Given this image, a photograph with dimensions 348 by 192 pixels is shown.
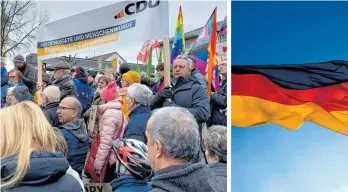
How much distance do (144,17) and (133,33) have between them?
19cm

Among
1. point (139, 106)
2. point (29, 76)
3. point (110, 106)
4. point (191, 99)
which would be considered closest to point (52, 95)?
point (110, 106)

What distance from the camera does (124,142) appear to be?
2.68 meters

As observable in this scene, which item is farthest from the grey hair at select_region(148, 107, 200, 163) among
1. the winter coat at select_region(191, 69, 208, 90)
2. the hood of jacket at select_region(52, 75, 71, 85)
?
the hood of jacket at select_region(52, 75, 71, 85)

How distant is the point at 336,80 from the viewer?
7.46 ft

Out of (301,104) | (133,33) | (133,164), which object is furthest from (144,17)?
(301,104)

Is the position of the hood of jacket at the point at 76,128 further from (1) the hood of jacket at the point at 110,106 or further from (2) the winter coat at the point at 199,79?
(2) the winter coat at the point at 199,79

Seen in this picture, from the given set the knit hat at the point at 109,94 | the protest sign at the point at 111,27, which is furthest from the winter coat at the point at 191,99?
the knit hat at the point at 109,94

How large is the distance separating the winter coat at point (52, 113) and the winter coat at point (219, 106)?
1.45 metres

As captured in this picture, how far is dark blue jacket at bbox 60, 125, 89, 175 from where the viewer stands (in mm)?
3732

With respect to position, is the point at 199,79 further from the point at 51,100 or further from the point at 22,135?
the point at 22,135

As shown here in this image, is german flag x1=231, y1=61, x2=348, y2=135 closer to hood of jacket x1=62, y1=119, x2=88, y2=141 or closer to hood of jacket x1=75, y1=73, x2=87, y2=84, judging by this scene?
hood of jacket x1=62, y1=119, x2=88, y2=141

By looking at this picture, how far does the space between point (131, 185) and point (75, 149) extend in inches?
53.0

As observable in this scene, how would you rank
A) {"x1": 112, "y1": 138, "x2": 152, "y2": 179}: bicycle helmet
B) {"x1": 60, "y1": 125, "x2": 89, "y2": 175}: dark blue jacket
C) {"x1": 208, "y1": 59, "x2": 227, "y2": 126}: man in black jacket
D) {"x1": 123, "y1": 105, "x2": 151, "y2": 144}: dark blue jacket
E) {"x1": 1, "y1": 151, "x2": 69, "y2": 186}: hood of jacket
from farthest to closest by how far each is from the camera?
{"x1": 208, "y1": 59, "x2": 227, "y2": 126}: man in black jacket, {"x1": 123, "y1": 105, "x2": 151, "y2": 144}: dark blue jacket, {"x1": 60, "y1": 125, "x2": 89, "y2": 175}: dark blue jacket, {"x1": 112, "y1": 138, "x2": 152, "y2": 179}: bicycle helmet, {"x1": 1, "y1": 151, "x2": 69, "y2": 186}: hood of jacket

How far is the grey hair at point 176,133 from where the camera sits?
196 centimetres
